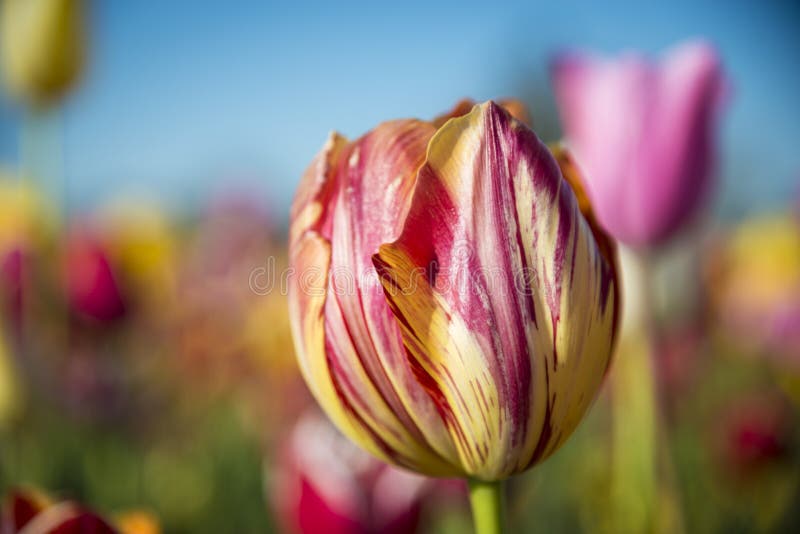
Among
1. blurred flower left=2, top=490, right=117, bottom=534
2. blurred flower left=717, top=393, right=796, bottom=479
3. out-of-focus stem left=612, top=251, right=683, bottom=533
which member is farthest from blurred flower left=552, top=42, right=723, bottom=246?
blurred flower left=2, top=490, right=117, bottom=534

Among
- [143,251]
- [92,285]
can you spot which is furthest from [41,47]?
[143,251]

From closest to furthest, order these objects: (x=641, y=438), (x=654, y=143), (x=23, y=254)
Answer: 1. (x=654, y=143)
2. (x=641, y=438)
3. (x=23, y=254)

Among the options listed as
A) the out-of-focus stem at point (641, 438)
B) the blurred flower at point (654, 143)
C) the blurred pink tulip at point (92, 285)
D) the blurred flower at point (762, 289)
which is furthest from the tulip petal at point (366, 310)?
the blurred flower at point (762, 289)

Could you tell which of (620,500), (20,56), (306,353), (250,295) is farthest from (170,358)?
(306,353)

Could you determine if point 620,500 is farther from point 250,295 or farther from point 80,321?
point 250,295

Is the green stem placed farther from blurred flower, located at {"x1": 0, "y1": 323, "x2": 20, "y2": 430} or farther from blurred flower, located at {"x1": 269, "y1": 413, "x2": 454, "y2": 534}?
blurred flower, located at {"x1": 0, "y1": 323, "x2": 20, "y2": 430}

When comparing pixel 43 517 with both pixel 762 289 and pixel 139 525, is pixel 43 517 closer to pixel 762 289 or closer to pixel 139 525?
pixel 139 525
